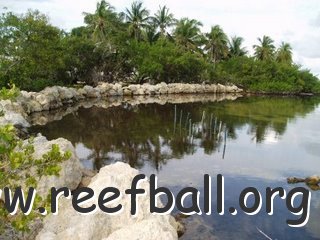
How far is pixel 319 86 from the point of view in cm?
8988

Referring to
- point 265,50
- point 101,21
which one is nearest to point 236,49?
point 265,50

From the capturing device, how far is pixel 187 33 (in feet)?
229

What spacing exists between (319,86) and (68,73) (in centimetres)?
5921

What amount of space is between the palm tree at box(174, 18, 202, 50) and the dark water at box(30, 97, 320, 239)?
114 ft

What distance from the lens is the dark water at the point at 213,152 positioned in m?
12.0

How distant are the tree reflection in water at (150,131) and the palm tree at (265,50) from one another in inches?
1804

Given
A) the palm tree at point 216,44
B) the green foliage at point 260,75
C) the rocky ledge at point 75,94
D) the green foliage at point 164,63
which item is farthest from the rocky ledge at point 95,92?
the palm tree at point 216,44

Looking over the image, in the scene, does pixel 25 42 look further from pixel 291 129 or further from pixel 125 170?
pixel 125 170

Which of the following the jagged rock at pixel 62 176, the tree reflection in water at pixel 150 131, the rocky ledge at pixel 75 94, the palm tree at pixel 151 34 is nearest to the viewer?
the jagged rock at pixel 62 176

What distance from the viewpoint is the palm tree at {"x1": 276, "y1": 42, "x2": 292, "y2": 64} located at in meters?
88.7

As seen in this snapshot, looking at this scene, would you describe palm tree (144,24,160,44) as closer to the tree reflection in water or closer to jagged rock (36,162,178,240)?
the tree reflection in water

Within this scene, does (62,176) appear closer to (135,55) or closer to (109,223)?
(109,223)

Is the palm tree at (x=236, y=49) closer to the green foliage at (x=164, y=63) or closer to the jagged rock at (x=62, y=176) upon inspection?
the green foliage at (x=164, y=63)

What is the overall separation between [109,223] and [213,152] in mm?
13516
